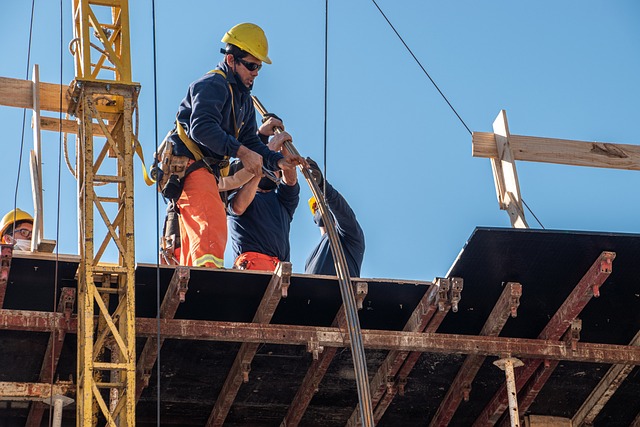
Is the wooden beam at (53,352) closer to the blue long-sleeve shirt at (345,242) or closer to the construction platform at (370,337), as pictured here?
the construction platform at (370,337)

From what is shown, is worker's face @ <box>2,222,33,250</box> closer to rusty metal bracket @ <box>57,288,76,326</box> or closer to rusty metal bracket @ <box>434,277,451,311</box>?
rusty metal bracket @ <box>57,288,76,326</box>

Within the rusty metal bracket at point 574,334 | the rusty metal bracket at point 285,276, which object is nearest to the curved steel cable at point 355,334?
the rusty metal bracket at point 285,276

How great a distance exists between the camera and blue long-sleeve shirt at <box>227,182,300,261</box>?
13445mm

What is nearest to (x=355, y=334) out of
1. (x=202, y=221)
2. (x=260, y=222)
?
(x=202, y=221)

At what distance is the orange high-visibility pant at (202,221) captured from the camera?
12.3m

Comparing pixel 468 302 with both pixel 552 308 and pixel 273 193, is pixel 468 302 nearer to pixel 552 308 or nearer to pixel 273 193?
pixel 552 308

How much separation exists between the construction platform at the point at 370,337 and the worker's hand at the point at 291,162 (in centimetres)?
107

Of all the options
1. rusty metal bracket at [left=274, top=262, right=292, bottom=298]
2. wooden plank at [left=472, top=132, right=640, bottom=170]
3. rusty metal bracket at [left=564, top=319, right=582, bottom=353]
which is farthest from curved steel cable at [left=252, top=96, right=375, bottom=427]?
wooden plank at [left=472, top=132, right=640, bottom=170]

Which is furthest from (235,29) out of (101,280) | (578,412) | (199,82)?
(578,412)

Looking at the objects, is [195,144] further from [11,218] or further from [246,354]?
[11,218]

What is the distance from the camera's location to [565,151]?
13922mm

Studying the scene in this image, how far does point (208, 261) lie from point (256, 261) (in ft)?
3.69

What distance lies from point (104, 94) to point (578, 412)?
20.1 ft

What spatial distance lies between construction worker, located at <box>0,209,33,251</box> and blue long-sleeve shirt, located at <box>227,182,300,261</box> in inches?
92.8
